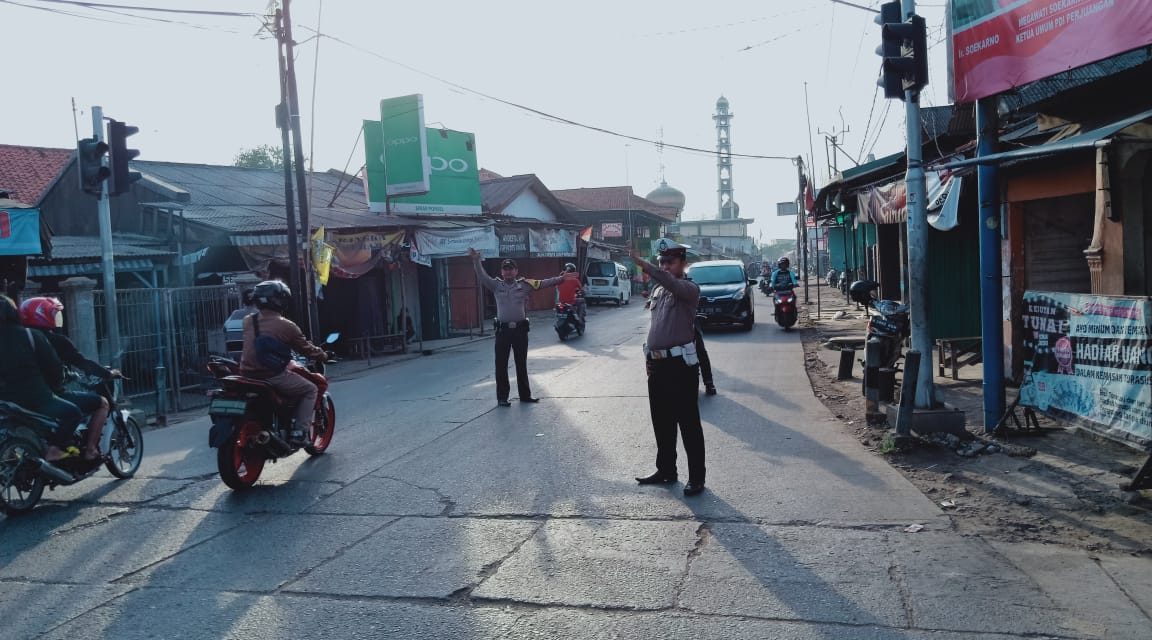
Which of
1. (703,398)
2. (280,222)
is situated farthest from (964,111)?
(280,222)

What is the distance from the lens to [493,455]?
26.5 ft

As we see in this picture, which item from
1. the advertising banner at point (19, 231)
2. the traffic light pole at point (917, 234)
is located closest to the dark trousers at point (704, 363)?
the traffic light pole at point (917, 234)

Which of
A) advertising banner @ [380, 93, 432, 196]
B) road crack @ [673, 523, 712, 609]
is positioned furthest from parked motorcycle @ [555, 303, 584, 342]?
road crack @ [673, 523, 712, 609]

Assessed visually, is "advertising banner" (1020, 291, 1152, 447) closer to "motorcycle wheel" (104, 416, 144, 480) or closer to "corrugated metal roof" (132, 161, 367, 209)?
"motorcycle wheel" (104, 416, 144, 480)

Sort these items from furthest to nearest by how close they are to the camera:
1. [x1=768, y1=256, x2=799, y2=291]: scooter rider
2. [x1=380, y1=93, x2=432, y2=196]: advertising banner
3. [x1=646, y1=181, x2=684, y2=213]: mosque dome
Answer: [x1=646, y1=181, x2=684, y2=213]: mosque dome
[x1=380, y1=93, x2=432, y2=196]: advertising banner
[x1=768, y1=256, x2=799, y2=291]: scooter rider

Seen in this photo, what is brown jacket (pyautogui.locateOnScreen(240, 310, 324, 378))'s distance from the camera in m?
7.39

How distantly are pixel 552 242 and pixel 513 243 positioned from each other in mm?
2953

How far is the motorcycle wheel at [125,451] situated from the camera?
7746mm

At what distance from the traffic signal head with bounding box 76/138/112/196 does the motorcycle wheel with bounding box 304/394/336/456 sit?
17.5 feet

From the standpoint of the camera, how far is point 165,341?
1402 centimetres

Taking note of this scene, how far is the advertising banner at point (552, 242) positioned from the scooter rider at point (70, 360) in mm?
23901

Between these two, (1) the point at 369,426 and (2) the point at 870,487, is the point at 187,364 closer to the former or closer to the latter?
(1) the point at 369,426

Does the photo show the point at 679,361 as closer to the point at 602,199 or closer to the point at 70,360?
the point at 70,360

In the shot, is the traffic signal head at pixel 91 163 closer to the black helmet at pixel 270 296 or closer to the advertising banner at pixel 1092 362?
the black helmet at pixel 270 296
